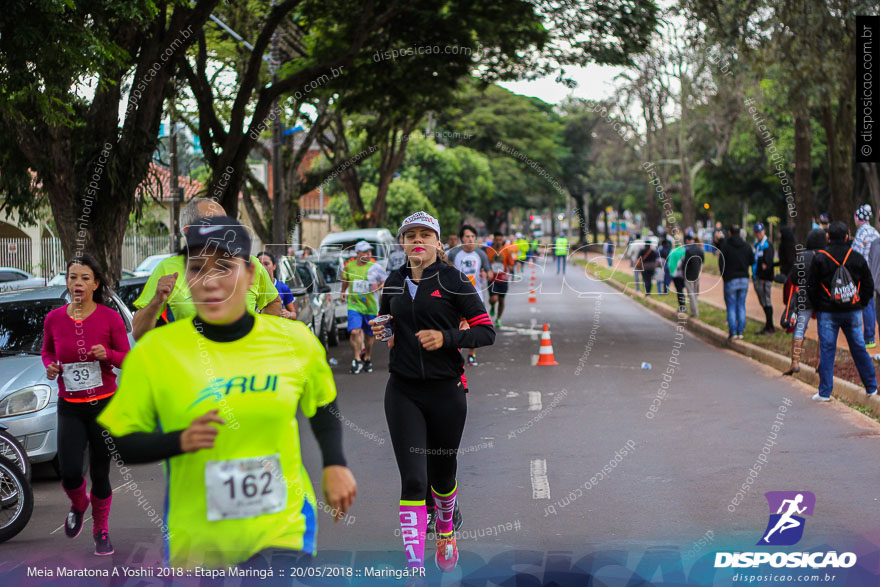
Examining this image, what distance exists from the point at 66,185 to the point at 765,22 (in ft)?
36.9

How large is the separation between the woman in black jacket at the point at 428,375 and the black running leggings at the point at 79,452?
1704 mm

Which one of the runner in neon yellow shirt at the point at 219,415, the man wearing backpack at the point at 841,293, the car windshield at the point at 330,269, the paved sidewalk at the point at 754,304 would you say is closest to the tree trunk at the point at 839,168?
the paved sidewalk at the point at 754,304

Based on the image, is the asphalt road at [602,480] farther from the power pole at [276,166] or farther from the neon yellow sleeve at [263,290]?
the power pole at [276,166]

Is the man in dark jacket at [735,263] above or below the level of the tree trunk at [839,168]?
below

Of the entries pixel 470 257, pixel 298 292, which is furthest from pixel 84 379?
pixel 470 257

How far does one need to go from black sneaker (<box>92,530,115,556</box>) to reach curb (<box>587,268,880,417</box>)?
24.3ft

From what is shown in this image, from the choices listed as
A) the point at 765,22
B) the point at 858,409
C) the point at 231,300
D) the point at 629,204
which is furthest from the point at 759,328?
the point at 629,204

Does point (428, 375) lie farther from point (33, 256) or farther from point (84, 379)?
point (33, 256)

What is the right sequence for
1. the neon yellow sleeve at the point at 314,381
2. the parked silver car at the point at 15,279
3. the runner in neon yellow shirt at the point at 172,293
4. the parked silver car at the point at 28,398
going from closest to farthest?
the neon yellow sleeve at the point at 314,381 → the runner in neon yellow shirt at the point at 172,293 → the parked silver car at the point at 28,398 → the parked silver car at the point at 15,279

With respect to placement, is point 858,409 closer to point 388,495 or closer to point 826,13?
point 388,495

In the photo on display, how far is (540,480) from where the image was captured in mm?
7793

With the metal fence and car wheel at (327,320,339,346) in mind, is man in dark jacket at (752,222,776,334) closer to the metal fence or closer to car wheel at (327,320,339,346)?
car wheel at (327,320,339,346)

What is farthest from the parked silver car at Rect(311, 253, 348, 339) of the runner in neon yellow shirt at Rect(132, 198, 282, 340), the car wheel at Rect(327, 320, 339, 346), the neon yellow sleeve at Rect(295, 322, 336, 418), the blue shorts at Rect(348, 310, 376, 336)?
the neon yellow sleeve at Rect(295, 322, 336, 418)

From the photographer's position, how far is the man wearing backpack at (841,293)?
10.6 meters
